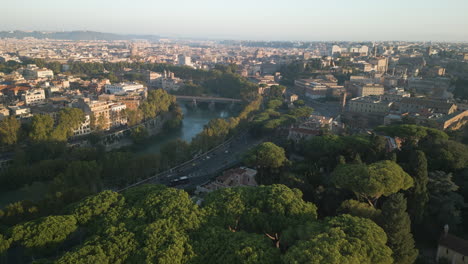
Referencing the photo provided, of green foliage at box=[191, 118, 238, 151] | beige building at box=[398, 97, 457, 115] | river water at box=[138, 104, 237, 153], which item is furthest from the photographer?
river water at box=[138, 104, 237, 153]

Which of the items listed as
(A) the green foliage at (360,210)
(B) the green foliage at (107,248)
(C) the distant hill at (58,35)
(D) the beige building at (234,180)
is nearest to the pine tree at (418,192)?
(A) the green foliage at (360,210)

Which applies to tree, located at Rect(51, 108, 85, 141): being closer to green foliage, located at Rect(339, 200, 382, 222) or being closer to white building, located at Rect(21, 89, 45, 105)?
white building, located at Rect(21, 89, 45, 105)

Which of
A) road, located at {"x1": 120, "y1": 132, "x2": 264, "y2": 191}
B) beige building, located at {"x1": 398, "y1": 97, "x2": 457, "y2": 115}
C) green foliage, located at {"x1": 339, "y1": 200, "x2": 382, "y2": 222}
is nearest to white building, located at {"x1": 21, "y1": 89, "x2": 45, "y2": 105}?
road, located at {"x1": 120, "y1": 132, "x2": 264, "y2": 191}

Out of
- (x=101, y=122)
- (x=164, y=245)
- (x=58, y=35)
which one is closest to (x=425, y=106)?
(x=101, y=122)

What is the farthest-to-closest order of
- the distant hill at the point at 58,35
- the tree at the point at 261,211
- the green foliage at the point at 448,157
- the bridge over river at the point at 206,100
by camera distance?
the distant hill at the point at 58,35 → the bridge over river at the point at 206,100 → the green foliage at the point at 448,157 → the tree at the point at 261,211

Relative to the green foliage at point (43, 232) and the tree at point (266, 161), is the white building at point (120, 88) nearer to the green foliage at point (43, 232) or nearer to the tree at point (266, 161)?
the tree at point (266, 161)

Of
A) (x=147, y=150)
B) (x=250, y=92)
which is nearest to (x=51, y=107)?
(x=147, y=150)
